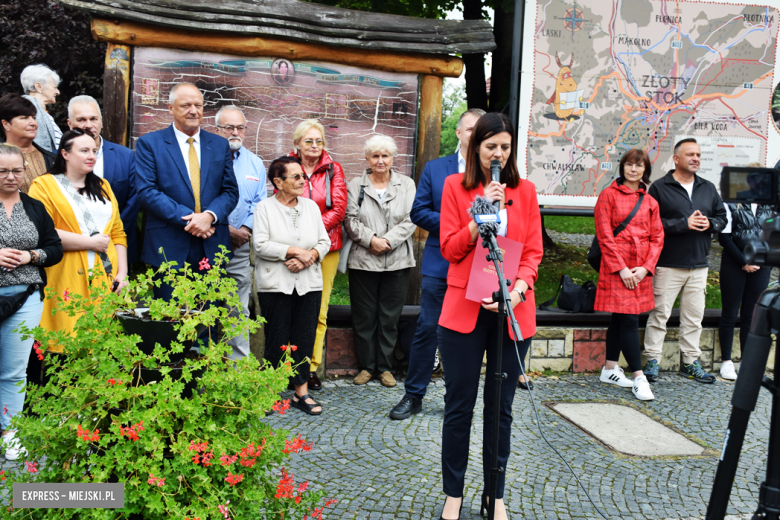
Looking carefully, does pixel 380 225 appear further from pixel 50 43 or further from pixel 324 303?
pixel 50 43

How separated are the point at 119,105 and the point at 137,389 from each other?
4.14 m

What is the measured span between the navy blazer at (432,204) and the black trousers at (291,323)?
96 cm

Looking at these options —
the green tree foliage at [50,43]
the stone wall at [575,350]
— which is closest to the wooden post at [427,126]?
the stone wall at [575,350]

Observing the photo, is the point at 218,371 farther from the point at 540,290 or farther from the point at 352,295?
the point at 540,290

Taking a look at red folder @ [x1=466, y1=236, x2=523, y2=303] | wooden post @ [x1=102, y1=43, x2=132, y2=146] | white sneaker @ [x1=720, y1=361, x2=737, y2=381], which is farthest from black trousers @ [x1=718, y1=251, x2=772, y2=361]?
wooden post @ [x1=102, y1=43, x2=132, y2=146]

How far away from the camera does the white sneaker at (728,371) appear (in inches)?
248

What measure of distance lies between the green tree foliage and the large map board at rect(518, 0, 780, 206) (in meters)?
8.19

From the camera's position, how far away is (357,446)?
A: 434 centimetres

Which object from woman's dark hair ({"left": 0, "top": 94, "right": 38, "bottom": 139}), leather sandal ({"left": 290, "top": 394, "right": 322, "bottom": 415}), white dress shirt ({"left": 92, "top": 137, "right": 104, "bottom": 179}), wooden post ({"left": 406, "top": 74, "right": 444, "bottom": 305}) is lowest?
leather sandal ({"left": 290, "top": 394, "right": 322, "bottom": 415})

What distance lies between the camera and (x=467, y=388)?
3.25 m

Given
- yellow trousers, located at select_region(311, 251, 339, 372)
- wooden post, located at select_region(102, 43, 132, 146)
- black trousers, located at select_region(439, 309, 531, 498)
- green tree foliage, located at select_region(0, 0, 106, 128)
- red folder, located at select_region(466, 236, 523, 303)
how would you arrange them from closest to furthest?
red folder, located at select_region(466, 236, 523, 303), black trousers, located at select_region(439, 309, 531, 498), yellow trousers, located at select_region(311, 251, 339, 372), wooden post, located at select_region(102, 43, 132, 146), green tree foliage, located at select_region(0, 0, 106, 128)

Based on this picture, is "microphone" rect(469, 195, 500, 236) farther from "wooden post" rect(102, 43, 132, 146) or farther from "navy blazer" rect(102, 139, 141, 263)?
"wooden post" rect(102, 43, 132, 146)

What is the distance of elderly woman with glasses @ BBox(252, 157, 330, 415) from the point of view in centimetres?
491

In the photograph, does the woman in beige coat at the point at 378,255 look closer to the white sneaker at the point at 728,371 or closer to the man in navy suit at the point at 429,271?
the man in navy suit at the point at 429,271
